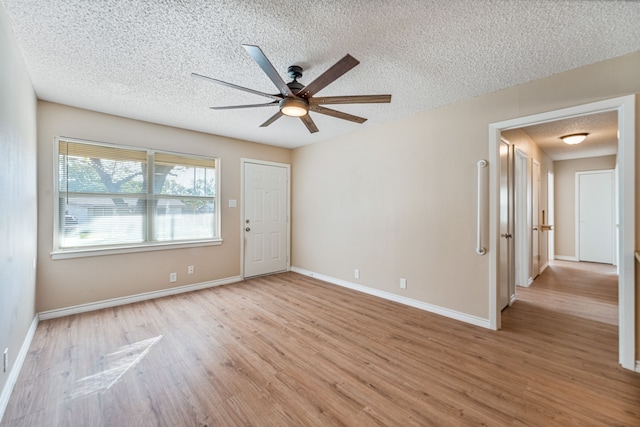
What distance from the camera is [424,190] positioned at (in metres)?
3.33

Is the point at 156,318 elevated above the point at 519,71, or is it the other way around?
the point at 519,71

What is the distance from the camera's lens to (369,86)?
261cm

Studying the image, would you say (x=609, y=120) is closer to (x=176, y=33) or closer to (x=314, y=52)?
(x=314, y=52)

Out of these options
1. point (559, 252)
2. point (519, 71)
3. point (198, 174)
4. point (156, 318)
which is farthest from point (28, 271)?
point (559, 252)

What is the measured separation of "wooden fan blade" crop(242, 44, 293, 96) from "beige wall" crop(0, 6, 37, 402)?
5.13ft

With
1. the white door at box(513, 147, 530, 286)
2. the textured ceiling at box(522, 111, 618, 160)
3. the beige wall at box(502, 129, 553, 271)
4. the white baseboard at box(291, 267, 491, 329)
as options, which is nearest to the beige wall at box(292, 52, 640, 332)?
the white baseboard at box(291, 267, 491, 329)

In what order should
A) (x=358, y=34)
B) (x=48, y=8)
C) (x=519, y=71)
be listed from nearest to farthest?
1. (x=48, y=8)
2. (x=358, y=34)
3. (x=519, y=71)

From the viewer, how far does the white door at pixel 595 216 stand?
19.4ft

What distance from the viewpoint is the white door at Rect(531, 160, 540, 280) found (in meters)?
4.56

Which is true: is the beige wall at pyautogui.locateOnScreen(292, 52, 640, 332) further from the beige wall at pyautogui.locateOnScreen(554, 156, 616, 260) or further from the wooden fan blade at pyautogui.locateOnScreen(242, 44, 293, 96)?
the beige wall at pyautogui.locateOnScreen(554, 156, 616, 260)

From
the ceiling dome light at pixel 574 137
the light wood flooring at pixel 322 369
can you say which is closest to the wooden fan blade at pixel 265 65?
the light wood flooring at pixel 322 369

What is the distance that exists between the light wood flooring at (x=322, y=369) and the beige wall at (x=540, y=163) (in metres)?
2.21

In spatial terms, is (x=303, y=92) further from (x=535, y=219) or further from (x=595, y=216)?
(x=595, y=216)

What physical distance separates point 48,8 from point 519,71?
3.50 meters
